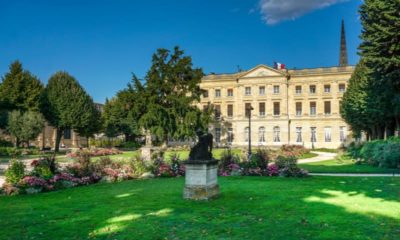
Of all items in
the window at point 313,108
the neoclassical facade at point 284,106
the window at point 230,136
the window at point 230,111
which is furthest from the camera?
the window at point 230,111

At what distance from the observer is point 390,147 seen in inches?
786

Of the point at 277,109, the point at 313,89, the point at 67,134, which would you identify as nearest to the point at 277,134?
the point at 277,109

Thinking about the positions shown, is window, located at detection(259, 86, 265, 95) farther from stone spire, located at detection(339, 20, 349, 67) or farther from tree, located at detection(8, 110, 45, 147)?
stone spire, located at detection(339, 20, 349, 67)

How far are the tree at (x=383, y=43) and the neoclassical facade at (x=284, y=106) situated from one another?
30.1 metres

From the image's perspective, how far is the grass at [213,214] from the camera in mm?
6207

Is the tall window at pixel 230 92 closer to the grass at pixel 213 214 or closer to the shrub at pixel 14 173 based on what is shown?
the grass at pixel 213 214

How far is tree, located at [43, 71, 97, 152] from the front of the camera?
137 ft

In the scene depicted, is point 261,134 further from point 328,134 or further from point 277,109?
point 328,134

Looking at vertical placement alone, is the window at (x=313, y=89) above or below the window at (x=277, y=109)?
above

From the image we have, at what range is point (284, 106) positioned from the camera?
55.3 meters

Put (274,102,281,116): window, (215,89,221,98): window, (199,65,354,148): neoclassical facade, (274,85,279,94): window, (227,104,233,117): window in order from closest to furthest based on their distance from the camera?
(199,65,354,148): neoclassical facade → (274,85,279,94): window → (274,102,281,116): window → (227,104,233,117): window → (215,89,221,98): window

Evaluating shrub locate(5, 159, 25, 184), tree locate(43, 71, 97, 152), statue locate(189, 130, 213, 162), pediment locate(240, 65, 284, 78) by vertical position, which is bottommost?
shrub locate(5, 159, 25, 184)

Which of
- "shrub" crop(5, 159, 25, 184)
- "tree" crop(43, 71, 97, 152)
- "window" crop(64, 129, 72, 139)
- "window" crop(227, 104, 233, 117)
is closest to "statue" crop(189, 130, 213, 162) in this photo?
"shrub" crop(5, 159, 25, 184)

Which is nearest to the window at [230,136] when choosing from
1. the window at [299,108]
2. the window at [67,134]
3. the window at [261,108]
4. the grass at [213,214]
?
the window at [261,108]
